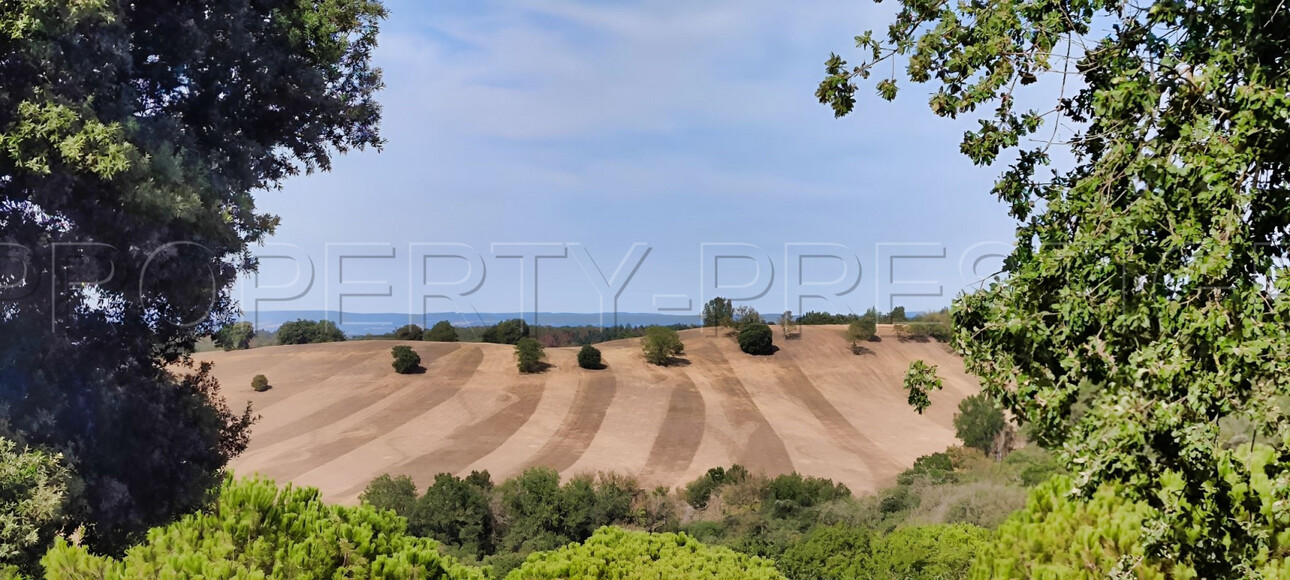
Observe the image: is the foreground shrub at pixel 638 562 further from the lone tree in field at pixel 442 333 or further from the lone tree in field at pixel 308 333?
the lone tree in field at pixel 308 333

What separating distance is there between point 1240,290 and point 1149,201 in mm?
864

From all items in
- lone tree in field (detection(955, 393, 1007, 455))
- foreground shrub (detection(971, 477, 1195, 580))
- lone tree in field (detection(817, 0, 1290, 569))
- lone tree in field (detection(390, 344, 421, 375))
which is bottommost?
lone tree in field (detection(955, 393, 1007, 455))

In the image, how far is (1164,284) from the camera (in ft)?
20.8

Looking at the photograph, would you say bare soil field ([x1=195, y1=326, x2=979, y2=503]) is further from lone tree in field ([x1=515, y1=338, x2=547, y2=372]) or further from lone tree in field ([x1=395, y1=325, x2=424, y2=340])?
lone tree in field ([x1=395, y1=325, x2=424, y2=340])

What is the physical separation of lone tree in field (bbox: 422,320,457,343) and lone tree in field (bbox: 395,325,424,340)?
1.60ft

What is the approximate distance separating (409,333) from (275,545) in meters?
45.3

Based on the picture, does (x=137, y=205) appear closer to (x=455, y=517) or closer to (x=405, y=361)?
(x=455, y=517)

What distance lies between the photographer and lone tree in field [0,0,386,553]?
13.6 meters

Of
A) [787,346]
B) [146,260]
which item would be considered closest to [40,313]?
[146,260]

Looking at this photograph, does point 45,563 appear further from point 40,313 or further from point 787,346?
point 787,346

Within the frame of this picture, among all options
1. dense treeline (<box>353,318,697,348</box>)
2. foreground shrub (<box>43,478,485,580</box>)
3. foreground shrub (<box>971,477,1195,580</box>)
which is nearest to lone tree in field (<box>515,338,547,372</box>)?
dense treeline (<box>353,318,697,348</box>)

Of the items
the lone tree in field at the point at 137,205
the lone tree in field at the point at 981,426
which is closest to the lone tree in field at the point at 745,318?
the lone tree in field at the point at 981,426

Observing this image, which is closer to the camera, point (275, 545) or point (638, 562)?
point (275, 545)

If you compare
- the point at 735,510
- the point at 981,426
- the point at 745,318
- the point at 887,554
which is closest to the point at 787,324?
the point at 745,318
